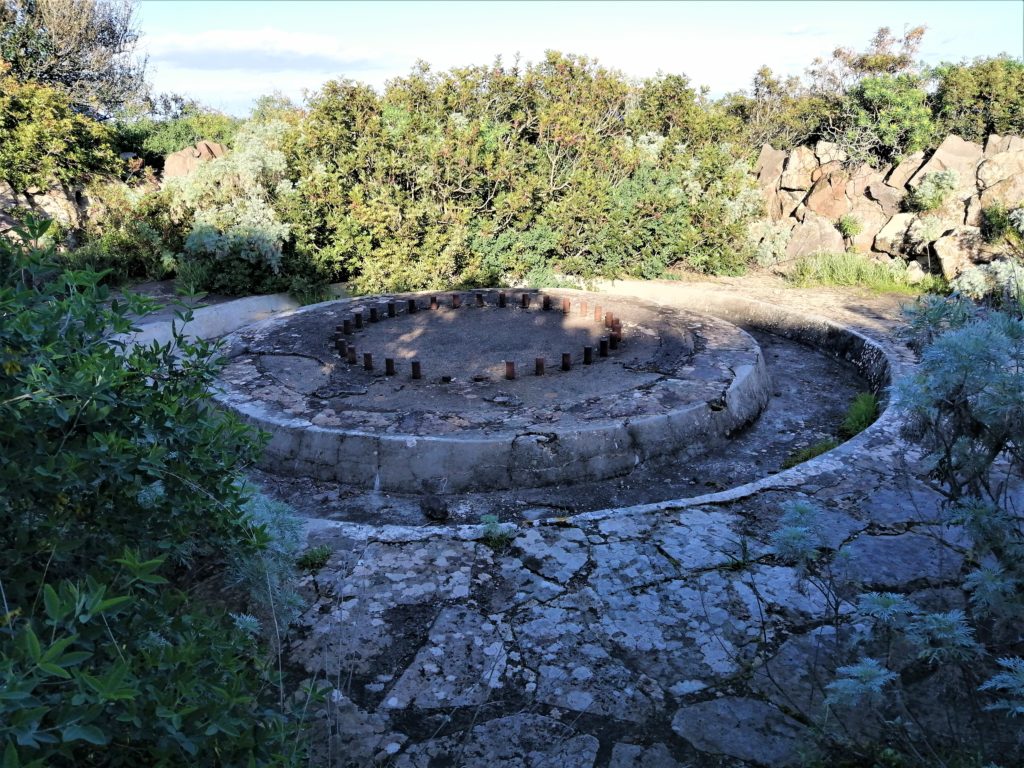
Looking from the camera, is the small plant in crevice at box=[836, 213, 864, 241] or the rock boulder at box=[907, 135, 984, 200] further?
the small plant in crevice at box=[836, 213, 864, 241]

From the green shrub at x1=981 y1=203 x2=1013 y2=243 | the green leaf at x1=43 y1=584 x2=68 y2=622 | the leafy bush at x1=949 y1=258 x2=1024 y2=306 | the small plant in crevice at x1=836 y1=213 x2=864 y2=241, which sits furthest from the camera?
the small plant in crevice at x1=836 y1=213 x2=864 y2=241

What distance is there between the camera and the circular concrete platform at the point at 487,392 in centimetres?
450

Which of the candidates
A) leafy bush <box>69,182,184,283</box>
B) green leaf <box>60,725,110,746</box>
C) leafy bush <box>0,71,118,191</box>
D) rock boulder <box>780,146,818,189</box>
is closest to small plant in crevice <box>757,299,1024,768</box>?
Result: green leaf <box>60,725,110,746</box>

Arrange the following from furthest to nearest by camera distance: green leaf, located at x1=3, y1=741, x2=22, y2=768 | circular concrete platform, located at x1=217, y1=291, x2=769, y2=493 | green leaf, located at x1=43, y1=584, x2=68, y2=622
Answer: circular concrete platform, located at x1=217, y1=291, x2=769, y2=493 → green leaf, located at x1=43, y1=584, x2=68, y2=622 → green leaf, located at x1=3, y1=741, x2=22, y2=768

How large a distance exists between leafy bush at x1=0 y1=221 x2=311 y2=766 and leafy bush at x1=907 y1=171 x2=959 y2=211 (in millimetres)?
10295

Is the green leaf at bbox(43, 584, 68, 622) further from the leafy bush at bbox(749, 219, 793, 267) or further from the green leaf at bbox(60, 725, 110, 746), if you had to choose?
the leafy bush at bbox(749, 219, 793, 267)

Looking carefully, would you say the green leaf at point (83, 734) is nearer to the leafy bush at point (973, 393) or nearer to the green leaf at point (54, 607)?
the green leaf at point (54, 607)

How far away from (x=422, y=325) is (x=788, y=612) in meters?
5.05

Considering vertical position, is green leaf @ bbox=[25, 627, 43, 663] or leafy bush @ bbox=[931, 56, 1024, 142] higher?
leafy bush @ bbox=[931, 56, 1024, 142]

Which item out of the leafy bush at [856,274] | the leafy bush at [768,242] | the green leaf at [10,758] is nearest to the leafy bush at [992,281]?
the leafy bush at [856,274]

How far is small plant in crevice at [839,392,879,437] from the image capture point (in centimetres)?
525

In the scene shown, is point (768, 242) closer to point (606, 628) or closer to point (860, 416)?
point (860, 416)

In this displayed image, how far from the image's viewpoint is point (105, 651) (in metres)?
1.56

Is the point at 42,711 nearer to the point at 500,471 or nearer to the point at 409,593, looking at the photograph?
the point at 409,593
